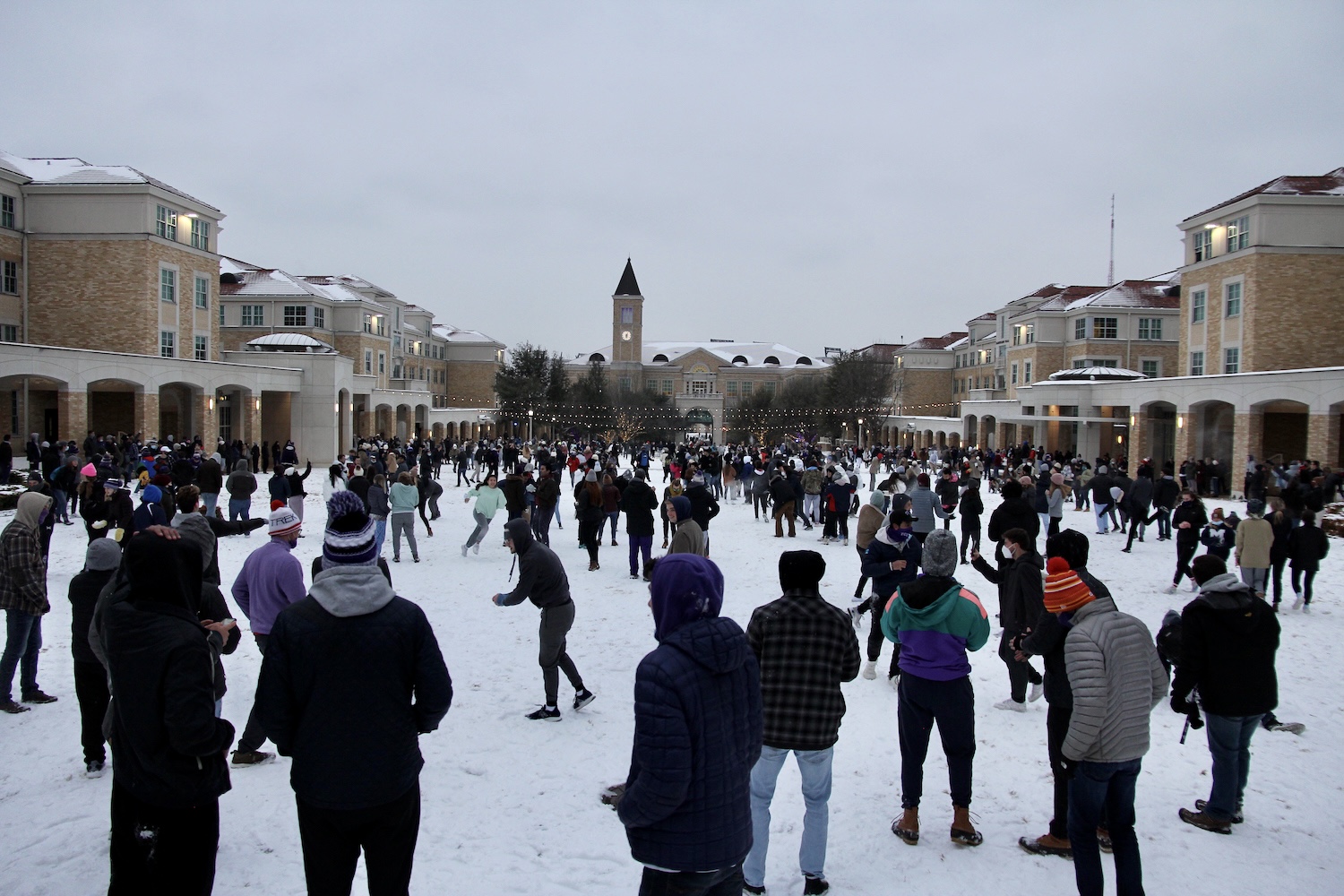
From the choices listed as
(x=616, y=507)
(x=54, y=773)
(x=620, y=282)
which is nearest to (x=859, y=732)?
(x=54, y=773)

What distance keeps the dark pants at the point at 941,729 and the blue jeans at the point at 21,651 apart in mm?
6434

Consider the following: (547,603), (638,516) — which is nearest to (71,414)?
(638,516)

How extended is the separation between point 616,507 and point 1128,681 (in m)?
12.0

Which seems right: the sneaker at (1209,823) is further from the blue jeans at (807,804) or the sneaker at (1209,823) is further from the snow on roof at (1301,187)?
the snow on roof at (1301,187)

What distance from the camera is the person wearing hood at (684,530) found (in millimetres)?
9125

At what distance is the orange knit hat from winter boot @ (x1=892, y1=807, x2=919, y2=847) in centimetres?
146

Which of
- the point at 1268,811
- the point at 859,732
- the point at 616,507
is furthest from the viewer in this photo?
the point at 616,507

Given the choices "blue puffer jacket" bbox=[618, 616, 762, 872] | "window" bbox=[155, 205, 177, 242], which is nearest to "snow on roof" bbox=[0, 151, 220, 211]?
"window" bbox=[155, 205, 177, 242]

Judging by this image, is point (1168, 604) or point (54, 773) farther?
point (1168, 604)

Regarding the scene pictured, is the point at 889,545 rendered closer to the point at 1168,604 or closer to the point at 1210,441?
the point at 1168,604

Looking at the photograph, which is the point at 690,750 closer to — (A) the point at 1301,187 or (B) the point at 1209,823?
(B) the point at 1209,823

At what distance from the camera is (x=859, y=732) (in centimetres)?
636

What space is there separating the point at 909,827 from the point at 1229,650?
2.09 m

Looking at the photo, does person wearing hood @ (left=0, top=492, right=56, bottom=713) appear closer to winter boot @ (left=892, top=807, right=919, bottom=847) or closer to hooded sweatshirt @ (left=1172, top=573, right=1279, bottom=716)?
winter boot @ (left=892, top=807, right=919, bottom=847)
